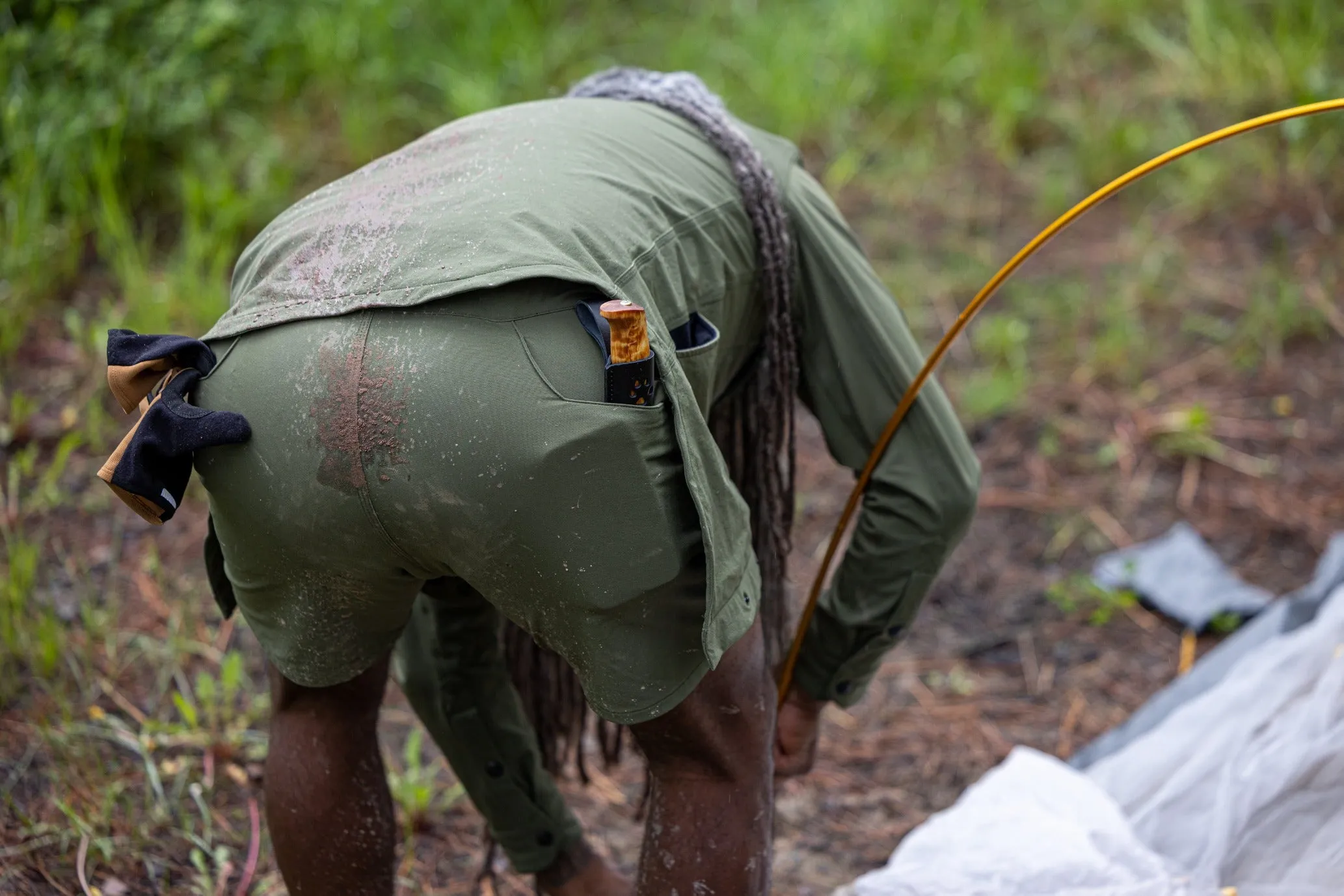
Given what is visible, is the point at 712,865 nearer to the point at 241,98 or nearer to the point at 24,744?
the point at 24,744

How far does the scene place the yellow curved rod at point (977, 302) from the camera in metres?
1.36

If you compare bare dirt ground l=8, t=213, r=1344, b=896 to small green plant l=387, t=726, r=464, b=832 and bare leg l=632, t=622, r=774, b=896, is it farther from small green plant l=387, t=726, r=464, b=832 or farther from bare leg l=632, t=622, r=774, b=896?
bare leg l=632, t=622, r=774, b=896

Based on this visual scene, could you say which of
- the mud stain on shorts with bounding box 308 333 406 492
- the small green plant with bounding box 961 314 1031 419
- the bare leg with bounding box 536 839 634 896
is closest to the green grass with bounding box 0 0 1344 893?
the small green plant with bounding box 961 314 1031 419

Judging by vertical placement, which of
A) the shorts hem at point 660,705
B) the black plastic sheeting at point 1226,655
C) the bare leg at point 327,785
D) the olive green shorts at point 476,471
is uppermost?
the olive green shorts at point 476,471

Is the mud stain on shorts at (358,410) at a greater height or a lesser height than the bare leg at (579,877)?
greater

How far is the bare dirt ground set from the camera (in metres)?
2.25

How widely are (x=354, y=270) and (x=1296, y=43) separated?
413 centimetres

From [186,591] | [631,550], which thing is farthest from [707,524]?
[186,591]

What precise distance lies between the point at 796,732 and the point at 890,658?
1.07 metres

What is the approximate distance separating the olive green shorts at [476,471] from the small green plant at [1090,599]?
196 cm

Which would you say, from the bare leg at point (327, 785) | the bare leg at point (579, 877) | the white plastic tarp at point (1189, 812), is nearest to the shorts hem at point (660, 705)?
the bare leg at point (327, 785)

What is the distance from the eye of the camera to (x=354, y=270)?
1.25 metres

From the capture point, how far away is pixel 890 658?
Result: 296 centimetres

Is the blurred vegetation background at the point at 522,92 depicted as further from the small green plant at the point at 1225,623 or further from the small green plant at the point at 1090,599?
the small green plant at the point at 1225,623
